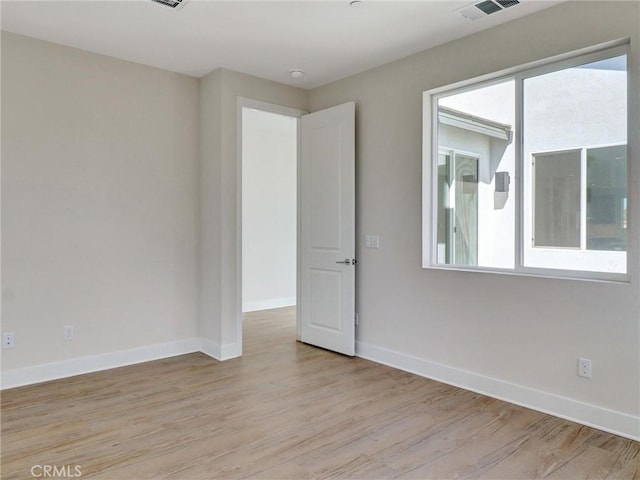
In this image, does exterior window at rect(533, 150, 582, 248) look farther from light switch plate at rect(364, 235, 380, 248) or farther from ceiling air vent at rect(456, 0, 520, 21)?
light switch plate at rect(364, 235, 380, 248)

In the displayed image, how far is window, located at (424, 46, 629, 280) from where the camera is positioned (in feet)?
8.80

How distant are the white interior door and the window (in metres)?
0.80

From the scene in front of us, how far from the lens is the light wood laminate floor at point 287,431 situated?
2.21 m

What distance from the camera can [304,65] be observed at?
155 inches

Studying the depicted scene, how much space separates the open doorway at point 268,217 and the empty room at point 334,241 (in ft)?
5.97

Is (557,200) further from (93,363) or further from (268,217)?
(268,217)

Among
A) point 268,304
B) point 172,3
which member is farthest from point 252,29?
point 268,304

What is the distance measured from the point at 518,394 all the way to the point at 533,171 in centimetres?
157

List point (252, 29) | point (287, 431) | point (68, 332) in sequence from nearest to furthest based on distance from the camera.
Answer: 1. point (287, 431)
2. point (252, 29)
3. point (68, 332)

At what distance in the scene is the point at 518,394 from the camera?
2998mm

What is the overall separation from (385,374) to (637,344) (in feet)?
5.92

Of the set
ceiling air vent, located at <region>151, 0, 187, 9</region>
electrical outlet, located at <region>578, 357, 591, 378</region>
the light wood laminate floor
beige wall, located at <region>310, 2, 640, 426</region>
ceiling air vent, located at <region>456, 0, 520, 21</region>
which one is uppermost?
ceiling air vent, located at <region>151, 0, 187, 9</region>

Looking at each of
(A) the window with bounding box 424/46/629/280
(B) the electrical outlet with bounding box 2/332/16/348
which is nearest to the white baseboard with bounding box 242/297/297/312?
(B) the electrical outlet with bounding box 2/332/16/348

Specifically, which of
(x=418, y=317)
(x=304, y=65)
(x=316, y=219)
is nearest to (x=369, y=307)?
(x=418, y=317)
